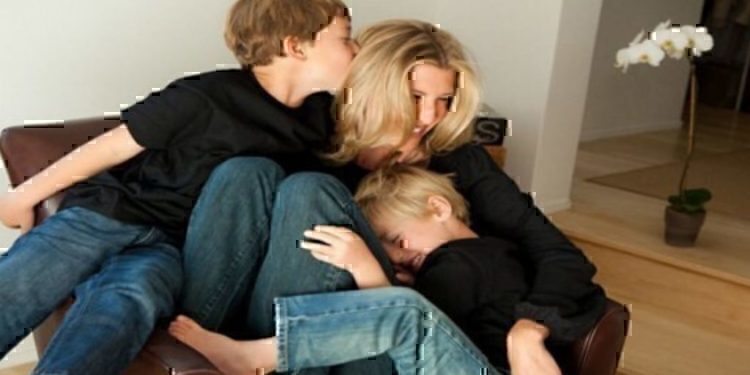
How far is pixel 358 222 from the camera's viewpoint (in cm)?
153

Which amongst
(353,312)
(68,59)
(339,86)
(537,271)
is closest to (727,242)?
(537,271)

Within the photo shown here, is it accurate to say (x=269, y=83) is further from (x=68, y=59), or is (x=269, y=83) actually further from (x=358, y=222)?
(x=68, y=59)

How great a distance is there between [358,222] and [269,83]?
1.33 ft

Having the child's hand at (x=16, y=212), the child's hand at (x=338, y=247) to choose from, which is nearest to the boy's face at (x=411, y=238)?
the child's hand at (x=338, y=247)

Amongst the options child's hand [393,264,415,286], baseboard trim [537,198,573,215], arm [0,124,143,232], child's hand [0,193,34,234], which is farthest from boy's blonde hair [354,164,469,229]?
baseboard trim [537,198,573,215]

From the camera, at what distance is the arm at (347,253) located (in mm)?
1444

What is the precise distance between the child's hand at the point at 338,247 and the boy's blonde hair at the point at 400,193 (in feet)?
0.72

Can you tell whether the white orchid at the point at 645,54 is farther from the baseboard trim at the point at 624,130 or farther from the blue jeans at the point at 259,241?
the baseboard trim at the point at 624,130

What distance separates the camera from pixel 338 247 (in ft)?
4.74

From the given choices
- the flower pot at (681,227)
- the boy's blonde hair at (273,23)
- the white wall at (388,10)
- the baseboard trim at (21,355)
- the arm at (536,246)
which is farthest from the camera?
the white wall at (388,10)

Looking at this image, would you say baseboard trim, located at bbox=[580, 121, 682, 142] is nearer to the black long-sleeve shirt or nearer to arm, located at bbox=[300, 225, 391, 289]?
the black long-sleeve shirt

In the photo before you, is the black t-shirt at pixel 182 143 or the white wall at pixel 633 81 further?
the white wall at pixel 633 81

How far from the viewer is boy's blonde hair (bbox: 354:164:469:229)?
5.58ft

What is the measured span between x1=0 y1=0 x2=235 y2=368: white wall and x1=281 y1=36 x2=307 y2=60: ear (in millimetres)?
775
